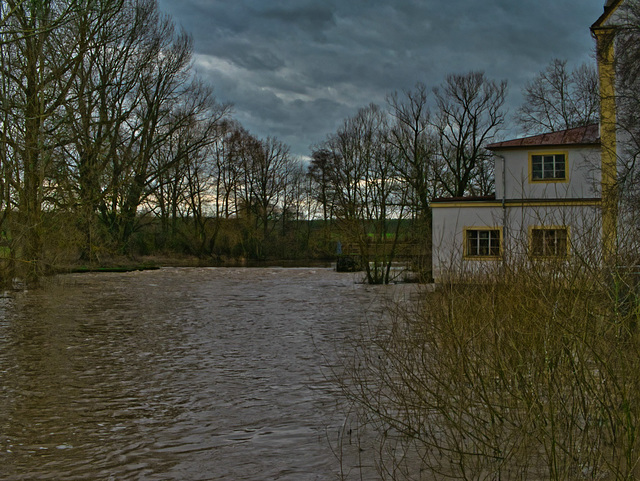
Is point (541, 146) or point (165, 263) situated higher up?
point (541, 146)

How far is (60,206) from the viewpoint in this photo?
909 inches

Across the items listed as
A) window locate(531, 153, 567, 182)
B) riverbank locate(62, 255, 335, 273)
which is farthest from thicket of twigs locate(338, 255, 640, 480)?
riverbank locate(62, 255, 335, 273)

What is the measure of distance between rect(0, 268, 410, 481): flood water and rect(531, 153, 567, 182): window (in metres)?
10.9

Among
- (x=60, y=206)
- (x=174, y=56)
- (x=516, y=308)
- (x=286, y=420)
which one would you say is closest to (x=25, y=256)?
(x=60, y=206)

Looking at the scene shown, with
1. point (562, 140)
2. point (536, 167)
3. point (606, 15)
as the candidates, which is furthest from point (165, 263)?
point (606, 15)

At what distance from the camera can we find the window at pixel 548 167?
26.3 meters

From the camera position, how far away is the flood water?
20.8 feet

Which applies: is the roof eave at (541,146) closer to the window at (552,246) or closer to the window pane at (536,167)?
the window pane at (536,167)

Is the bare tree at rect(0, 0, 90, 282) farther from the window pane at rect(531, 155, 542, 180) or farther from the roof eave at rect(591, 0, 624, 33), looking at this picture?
the window pane at rect(531, 155, 542, 180)

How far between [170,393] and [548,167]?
2114 cm

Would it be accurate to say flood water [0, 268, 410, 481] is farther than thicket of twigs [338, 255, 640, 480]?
Yes

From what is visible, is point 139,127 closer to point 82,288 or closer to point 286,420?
point 82,288

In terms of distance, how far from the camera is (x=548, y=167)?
2648 cm

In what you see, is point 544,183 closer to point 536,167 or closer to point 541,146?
point 536,167
